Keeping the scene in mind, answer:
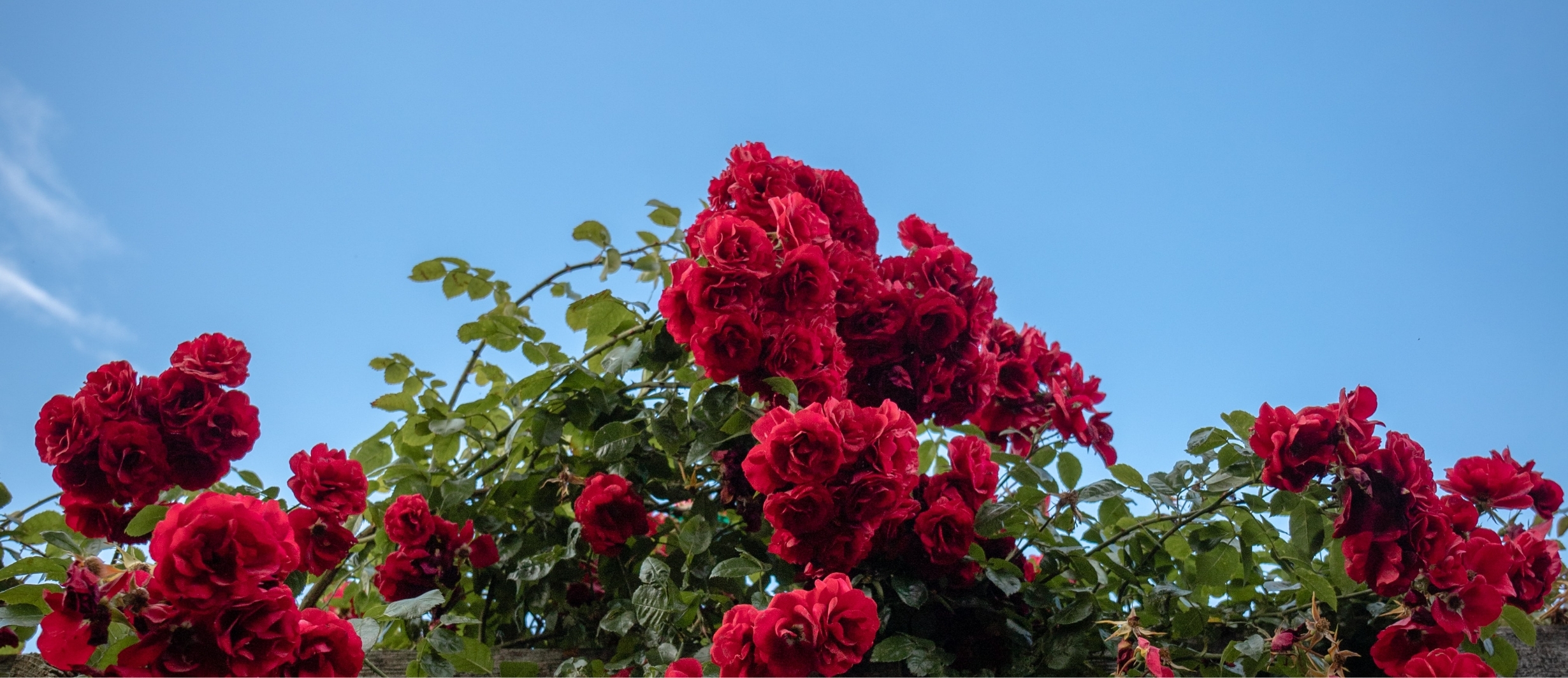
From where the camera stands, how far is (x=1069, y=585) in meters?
1.44

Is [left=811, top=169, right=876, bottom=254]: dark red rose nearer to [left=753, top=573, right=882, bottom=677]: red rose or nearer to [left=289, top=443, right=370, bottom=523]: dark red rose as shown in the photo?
[left=753, top=573, right=882, bottom=677]: red rose

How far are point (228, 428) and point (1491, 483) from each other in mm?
1676

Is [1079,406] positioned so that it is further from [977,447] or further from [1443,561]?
[1443,561]

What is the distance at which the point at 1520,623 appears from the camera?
1235 millimetres

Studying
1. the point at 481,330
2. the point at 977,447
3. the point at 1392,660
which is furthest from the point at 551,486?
the point at 1392,660

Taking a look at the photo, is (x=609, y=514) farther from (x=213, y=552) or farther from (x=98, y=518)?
(x=98, y=518)

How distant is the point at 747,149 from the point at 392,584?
0.80m

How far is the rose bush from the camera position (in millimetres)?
954

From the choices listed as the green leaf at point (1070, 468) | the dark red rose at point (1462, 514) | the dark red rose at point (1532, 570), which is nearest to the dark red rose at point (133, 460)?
the green leaf at point (1070, 468)

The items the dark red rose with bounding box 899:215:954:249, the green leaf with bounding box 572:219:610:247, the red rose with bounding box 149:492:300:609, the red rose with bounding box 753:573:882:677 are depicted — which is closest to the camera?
the red rose with bounding box 149:492:300:609

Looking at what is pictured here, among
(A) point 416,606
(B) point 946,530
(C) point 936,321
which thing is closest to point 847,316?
(C) point 936,321

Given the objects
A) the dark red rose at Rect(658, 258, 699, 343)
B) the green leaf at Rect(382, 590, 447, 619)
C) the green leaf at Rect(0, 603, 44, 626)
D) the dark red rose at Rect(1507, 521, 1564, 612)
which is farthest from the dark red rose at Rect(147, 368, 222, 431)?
the dark red rose at Rect(1507, 521, 1564, 612)

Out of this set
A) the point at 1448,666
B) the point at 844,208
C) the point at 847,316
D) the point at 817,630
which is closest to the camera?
the point at 817,630

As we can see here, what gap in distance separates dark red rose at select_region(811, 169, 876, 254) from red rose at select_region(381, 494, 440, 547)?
0.71 m
